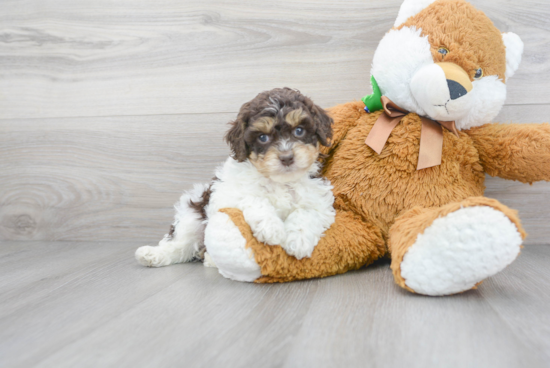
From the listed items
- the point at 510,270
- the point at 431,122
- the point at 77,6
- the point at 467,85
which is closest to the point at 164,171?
the point at 77,6

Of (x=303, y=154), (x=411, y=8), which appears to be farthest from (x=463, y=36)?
(x=303, y=154)

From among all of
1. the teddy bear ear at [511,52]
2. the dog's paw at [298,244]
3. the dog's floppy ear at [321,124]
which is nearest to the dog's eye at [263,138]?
the dog's floppy ear at [321,124]

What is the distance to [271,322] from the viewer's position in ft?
2.99

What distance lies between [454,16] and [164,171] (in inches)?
49.7

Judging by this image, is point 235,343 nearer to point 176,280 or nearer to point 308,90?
point 176,280

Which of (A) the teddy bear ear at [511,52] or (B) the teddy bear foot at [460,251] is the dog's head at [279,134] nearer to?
(B) the teddy bear foot at [460,251]

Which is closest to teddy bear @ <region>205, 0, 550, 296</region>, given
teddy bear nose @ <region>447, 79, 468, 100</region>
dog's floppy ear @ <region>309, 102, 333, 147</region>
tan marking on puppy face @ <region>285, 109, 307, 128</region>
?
teddy bear nose @ <region>447, 79, 468, 100</region>

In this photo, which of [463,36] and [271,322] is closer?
[271,322]

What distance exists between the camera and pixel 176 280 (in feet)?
4.20

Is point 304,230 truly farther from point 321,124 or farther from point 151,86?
point 151,86

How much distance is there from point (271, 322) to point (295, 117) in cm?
53

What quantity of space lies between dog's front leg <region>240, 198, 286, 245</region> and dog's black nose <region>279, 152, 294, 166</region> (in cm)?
14

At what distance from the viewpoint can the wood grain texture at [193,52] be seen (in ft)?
5.35

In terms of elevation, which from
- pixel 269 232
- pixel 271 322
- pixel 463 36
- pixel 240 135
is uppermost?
pixel 463 36
